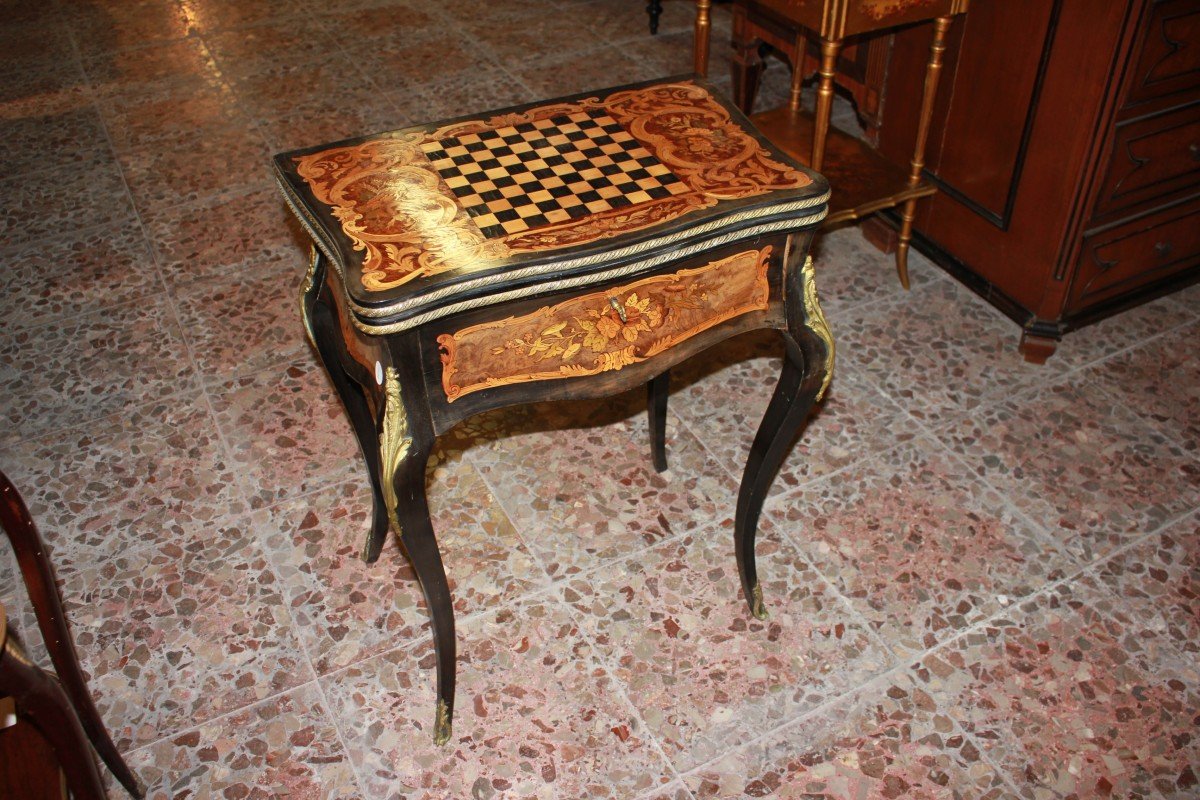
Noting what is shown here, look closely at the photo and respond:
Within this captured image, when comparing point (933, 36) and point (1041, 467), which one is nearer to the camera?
point (1041, 467)

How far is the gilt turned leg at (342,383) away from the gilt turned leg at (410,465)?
0.35 meters

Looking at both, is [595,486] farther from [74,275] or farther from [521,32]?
[521,32]

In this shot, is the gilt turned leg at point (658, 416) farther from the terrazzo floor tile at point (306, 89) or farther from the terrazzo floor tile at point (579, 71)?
the terrazzo floor tile at point (306, 89)

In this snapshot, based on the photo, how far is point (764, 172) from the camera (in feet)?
5.22

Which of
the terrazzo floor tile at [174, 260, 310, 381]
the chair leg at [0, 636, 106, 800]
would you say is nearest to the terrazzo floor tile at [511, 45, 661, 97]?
the terrazzo floor tile at [174, 260, 310, 381]

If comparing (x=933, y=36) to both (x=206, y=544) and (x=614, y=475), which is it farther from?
(x=206, y=544)

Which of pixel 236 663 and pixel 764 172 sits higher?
pixel 764 172

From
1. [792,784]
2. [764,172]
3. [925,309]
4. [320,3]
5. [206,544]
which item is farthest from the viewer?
[320,3]

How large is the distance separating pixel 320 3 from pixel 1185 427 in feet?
12.9

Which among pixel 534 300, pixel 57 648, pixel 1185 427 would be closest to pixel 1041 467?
pixel 1185 427

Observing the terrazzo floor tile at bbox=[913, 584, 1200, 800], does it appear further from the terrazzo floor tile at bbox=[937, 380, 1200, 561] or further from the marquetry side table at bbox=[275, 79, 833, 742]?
the marquetry side table at bbox=[275, 79, 833, 742]

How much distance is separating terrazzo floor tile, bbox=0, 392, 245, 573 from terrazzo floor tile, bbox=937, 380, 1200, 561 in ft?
5.78

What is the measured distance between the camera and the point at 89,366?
2682 mm

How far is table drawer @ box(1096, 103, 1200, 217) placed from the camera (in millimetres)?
2369
